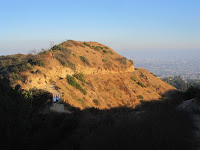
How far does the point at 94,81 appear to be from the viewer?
23.9 metres

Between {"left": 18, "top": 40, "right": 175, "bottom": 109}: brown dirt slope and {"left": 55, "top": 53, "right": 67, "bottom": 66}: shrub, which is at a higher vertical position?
{"left": 55, "top": 53, "right": 67, "bottom": 66}: shrub

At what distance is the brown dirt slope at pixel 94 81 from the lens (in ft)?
55.1

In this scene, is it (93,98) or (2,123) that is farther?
(93,98)

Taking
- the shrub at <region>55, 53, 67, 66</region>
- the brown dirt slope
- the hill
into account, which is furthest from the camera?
the shrub at <region>55, 53, 67, 66</region>

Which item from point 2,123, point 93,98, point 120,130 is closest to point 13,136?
point 2,123

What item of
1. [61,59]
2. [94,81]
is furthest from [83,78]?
[61,59]

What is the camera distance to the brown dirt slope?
55.1 feet

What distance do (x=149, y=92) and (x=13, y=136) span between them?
26.3 m

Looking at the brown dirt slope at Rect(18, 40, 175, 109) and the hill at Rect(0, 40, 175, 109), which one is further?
the brown dirt slope at Rect(18, 40, 175, 109)

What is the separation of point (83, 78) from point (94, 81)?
7.32 feet

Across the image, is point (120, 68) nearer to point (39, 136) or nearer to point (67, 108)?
point (67, 108)

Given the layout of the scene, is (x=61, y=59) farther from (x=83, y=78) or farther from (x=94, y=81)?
(x=94, y=81)

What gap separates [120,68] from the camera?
105ft

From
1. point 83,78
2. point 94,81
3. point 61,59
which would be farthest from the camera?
point 94,81
